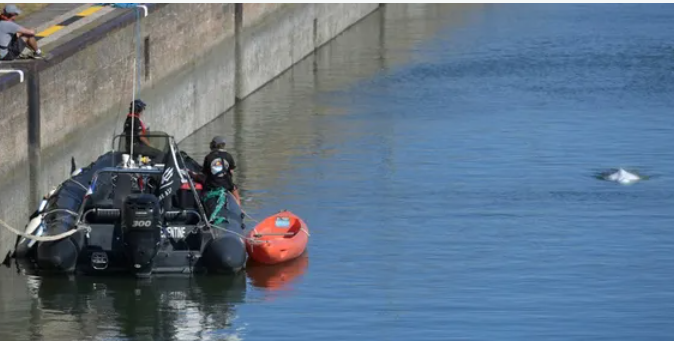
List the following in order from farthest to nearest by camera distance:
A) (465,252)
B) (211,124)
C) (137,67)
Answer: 1. (211,124)
2. (137,67)
3. (465,252)

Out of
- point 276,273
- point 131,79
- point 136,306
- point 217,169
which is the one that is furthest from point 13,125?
point 131,79

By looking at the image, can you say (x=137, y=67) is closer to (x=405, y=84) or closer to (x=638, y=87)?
(x=405, y=84)

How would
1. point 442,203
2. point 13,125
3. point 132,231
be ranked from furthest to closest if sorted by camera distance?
point 442,203 < point 13,125 < point 132,231

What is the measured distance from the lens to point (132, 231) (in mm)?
23734

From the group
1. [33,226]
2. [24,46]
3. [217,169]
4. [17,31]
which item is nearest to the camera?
[33,226]

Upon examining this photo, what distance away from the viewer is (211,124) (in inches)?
1553

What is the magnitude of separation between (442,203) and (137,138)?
19.7 feet

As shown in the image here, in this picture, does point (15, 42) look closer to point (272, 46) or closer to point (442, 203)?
point (442, 203)

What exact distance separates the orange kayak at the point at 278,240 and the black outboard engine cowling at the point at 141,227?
2.02 meters

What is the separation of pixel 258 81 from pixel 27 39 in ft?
54.6

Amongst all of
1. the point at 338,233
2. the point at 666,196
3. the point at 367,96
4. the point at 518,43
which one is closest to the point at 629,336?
the point at 338,233

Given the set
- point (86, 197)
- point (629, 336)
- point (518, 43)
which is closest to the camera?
point (629, 336)

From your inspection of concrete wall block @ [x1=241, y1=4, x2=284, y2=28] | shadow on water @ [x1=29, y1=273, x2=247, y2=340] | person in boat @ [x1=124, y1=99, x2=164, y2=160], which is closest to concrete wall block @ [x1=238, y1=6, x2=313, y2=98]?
concrete wall block @ [x1=241, y1=4, x2=284, y2=28]

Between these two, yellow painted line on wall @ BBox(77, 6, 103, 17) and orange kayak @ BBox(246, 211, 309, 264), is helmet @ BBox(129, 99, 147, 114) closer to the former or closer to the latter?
orange kayak @ BBox(246, 211, 309, 264)
